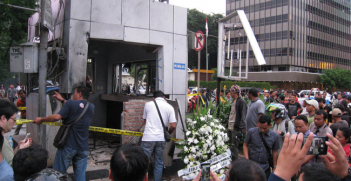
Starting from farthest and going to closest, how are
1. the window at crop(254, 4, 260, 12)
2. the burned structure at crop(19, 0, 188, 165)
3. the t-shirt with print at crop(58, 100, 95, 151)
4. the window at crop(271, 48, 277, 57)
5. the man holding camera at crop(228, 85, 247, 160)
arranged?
the window at crop(254, 4, 260, 12), the window at crop(271, 48, 277, 57), the man holding camera at crop(228, 85, 247, 160), the burned structure at crop(19, 0, 188, 165), the t-shirt with print at crop(58, 100, 95, 151)

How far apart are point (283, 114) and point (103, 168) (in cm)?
446

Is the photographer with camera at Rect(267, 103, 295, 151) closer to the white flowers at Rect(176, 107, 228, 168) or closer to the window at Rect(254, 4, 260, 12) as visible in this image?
the white flowers at Rect(176, 107, 228, 168)

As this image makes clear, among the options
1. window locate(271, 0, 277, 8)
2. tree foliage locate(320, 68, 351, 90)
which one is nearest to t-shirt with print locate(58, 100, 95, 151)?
window locate(271, 0, 277, 8)

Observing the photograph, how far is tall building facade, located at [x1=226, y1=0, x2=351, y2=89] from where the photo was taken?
48656 millimetres

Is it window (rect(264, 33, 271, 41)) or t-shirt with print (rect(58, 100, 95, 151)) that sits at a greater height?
window (rect(264, 33, 271, 41))

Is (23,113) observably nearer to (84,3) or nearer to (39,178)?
(84,3)

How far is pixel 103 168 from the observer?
256 inches

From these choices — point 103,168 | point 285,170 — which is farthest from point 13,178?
point 103,168

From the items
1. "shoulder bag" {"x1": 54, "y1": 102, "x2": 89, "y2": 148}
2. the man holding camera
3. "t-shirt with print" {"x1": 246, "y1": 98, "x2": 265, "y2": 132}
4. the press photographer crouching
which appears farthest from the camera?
the man holding camera

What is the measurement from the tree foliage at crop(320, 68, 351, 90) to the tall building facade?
6.88 ft

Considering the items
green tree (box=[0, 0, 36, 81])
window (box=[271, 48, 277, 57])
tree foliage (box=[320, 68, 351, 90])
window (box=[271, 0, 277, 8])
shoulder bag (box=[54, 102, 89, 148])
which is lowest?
shoulder bag (box=[54, 102, 89, 148])

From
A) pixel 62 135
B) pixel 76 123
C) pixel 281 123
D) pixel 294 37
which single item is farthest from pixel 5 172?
pixel 294 37

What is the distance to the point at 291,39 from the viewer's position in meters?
48.7

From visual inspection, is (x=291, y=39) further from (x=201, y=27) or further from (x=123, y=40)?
(x=123, y=40)
